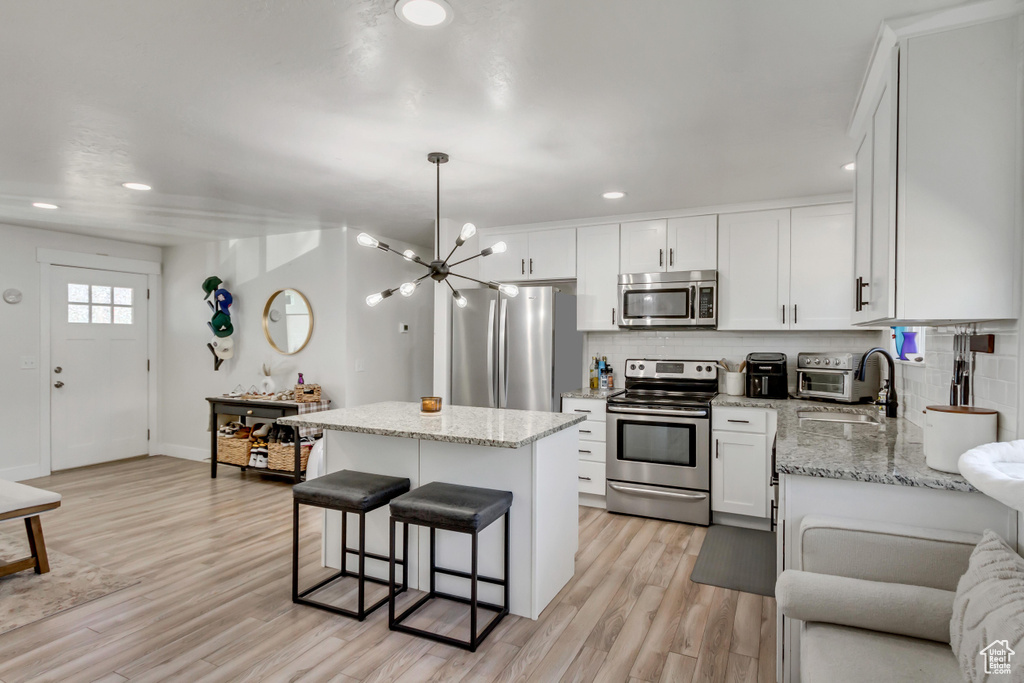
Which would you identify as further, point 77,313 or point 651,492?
point 77,313

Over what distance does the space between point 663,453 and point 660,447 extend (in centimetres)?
5

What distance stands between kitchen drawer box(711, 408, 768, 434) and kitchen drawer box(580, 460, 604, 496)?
0.90 meters

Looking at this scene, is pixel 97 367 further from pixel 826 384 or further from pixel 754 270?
pixel 826 384

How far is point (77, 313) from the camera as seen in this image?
549 cm

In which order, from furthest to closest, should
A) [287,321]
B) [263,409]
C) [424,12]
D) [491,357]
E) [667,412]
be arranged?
[287,321] < [263,409] < [491,357] < [667,412] < [424,12]

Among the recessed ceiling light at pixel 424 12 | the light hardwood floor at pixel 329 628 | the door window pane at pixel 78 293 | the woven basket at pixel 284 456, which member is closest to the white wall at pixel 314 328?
the woven basket at pixel 284 456

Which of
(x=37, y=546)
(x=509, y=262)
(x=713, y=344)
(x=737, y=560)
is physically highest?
(x=509, y=262)

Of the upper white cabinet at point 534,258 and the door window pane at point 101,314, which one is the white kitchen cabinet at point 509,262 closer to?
the upper white cabinet at point 534,258

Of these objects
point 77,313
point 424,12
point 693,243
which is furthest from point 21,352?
point 693,243

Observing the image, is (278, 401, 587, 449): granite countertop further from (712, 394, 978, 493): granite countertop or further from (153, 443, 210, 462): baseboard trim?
(153, 443, 210, 462): baseboard trim

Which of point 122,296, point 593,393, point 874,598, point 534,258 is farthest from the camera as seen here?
point 122,296

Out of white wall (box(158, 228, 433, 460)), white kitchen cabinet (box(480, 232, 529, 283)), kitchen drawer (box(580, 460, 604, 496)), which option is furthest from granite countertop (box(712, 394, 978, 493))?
white wall (box(158, 228, 433, 460))

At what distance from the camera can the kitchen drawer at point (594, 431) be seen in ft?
13.7

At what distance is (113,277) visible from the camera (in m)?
5.76
